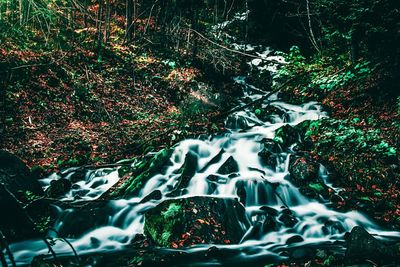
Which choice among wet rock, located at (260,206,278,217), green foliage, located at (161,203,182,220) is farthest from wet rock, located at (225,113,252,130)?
green foliage, located at (161,203,182,220)

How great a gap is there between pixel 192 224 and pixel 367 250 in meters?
2.56

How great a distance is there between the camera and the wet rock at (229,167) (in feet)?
23.6

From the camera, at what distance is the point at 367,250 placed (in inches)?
153

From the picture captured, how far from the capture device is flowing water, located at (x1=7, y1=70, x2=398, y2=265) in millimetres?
5062

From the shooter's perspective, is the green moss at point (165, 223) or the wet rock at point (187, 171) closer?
the green moss at point (165, 223)

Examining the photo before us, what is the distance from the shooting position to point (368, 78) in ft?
27.2

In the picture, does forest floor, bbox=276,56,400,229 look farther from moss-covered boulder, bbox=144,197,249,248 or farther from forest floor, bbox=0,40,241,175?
forest floor, bbox=0,40,241,175

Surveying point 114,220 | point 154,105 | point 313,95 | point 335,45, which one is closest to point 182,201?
point 114,220

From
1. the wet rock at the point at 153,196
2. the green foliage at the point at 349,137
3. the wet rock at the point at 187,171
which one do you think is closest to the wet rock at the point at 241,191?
the wet rock at the point at 187,171

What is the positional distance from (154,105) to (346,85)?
6266mm

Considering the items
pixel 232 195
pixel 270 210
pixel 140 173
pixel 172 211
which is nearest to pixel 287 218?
pixel 270 210

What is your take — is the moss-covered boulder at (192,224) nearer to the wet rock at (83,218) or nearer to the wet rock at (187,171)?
the wet rock at (83,218)

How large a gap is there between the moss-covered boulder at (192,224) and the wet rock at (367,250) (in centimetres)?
175

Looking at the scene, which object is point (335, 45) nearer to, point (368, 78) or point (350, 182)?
point (368, 78)
